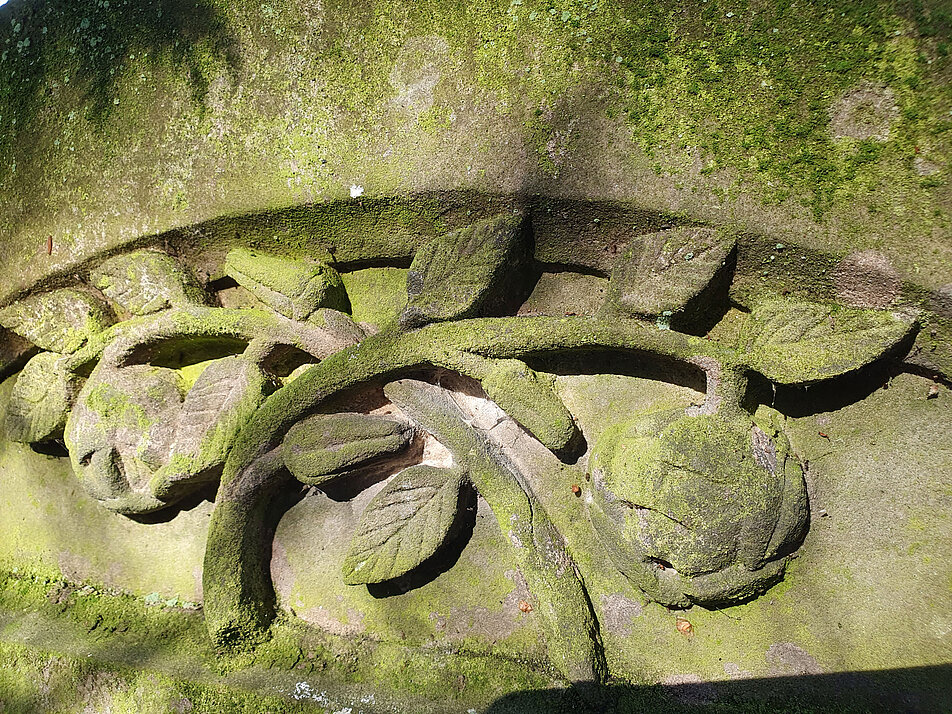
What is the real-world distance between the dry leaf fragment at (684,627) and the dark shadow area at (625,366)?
704mm

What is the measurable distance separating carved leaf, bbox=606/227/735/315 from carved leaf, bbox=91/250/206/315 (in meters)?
1.52

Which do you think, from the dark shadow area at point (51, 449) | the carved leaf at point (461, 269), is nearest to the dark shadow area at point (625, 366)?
the carved leaf at point (461, 269)

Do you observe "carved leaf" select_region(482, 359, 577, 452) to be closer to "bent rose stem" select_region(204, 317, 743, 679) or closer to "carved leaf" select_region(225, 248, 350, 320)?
"bent rose stem" select_region(204, 317, 743, 679)

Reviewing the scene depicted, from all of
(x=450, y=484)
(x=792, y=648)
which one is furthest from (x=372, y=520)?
(x=792, y=648)

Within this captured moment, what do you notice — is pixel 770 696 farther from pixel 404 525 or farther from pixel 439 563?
pixel 404 525

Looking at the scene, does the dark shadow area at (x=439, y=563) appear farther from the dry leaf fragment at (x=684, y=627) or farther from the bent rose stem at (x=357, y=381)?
the dry leaf fragment at (x=684, y=627)

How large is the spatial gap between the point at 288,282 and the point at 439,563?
1.10 m

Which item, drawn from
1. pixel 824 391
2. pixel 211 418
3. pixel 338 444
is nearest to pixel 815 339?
pixel 824 391

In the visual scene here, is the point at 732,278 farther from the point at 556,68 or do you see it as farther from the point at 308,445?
the point at 308,445

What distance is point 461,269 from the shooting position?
188cm

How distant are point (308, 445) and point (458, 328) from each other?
0.64 metres

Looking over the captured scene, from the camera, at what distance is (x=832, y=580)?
1.75m

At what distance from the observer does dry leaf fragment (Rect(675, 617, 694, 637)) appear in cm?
184

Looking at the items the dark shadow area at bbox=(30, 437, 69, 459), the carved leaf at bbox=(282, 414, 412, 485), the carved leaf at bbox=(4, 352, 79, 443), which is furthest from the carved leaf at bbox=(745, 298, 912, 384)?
the dark shadow area at bbox=(30, 437, 69, 459)
